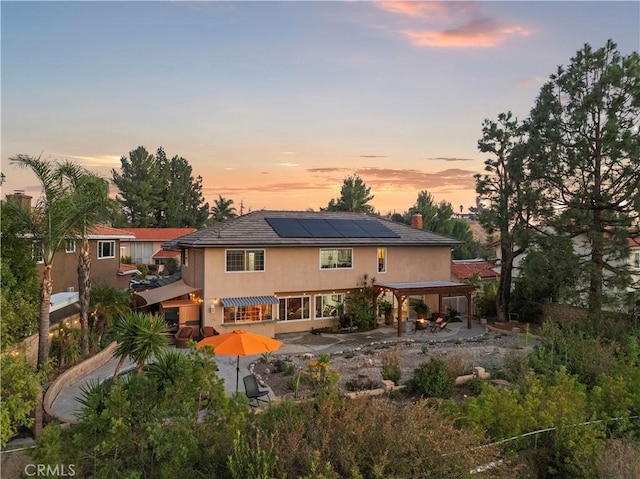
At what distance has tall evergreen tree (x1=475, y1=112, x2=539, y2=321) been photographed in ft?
87.0

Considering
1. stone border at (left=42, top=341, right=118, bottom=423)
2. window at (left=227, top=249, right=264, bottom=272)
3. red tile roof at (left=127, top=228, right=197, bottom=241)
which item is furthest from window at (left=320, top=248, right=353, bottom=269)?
red tile roof at (left=127, top=228, right=197, bottom=241)

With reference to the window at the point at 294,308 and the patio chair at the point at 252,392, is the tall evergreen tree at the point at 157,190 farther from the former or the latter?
the patio chair at the point at 252,392

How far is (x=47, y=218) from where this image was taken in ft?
45.9

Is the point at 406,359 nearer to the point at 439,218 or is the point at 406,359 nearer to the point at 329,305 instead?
the point at 329,305

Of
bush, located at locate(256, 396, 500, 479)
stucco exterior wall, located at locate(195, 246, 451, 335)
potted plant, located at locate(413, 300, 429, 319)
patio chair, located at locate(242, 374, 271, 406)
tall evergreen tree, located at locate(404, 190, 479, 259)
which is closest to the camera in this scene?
bush, located at locate(256, 396, 500, 479)

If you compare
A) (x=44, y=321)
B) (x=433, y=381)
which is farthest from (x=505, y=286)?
(x=44, y=321)

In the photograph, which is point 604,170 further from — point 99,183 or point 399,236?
point 99,183

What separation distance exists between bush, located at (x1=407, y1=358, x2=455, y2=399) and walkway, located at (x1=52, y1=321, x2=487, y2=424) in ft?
20.9

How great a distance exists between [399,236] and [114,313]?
60.3 ft

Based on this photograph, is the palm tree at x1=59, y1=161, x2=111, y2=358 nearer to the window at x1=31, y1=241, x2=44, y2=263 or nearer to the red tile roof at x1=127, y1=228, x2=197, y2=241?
the window at x1=31, y1=241, x2=44, y2=263

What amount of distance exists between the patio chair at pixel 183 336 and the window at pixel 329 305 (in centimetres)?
830

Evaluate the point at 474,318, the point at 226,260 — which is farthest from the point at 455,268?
the point at 226,260

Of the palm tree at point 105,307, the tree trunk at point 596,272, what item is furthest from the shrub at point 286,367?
the tree trunk at point 596,272

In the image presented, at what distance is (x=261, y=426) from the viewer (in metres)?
8.32
